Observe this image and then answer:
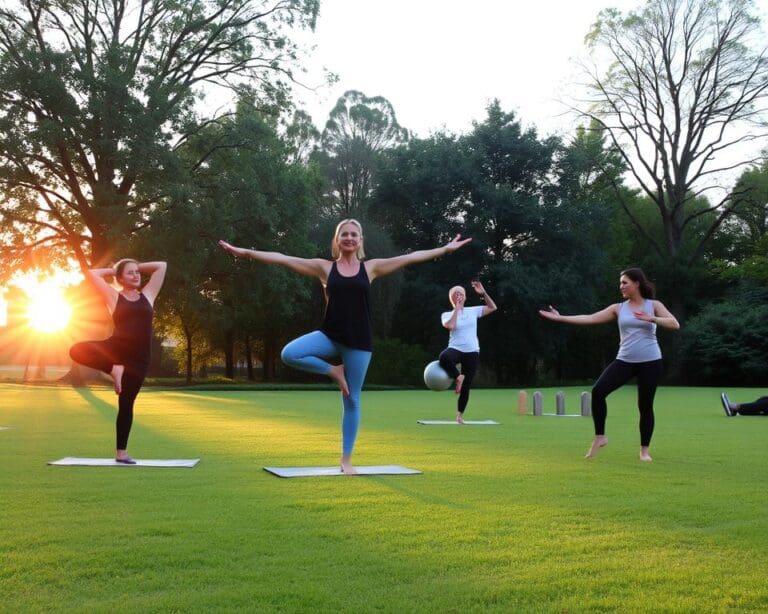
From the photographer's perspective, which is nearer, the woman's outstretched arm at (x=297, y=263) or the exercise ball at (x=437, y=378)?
the woman's outstretched arm at (x=297, y=263)

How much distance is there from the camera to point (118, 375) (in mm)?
7684

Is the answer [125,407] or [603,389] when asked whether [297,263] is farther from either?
[603,389]

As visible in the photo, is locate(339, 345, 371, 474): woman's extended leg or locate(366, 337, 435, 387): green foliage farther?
locate(366, 337, 435, 387): green foliage

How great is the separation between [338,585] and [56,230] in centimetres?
3107

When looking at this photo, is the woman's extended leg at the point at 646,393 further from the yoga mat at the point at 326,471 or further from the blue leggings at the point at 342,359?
the blue leggings at the point at 342,359

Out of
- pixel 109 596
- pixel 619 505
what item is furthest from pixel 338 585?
pixel 619 505

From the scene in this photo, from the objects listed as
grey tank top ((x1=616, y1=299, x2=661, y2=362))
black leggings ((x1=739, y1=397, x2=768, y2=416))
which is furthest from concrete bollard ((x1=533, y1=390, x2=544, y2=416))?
grey tank top ((x1=616, y1=299, x2=661, y2=362))

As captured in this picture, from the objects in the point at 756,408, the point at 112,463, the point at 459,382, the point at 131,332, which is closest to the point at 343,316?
the point at 131,332

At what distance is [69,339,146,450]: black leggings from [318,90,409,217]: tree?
135 ft

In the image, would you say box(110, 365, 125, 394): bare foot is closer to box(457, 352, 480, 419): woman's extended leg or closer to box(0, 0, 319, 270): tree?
box(457, 352, 480, 419): woman's extended leg

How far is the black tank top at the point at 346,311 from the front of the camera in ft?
22.3

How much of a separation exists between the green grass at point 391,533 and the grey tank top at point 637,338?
1.11 meters

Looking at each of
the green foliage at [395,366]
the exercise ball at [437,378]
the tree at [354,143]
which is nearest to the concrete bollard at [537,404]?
the exercise ball at [437,378]

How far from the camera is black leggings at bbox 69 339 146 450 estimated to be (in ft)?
24.6
